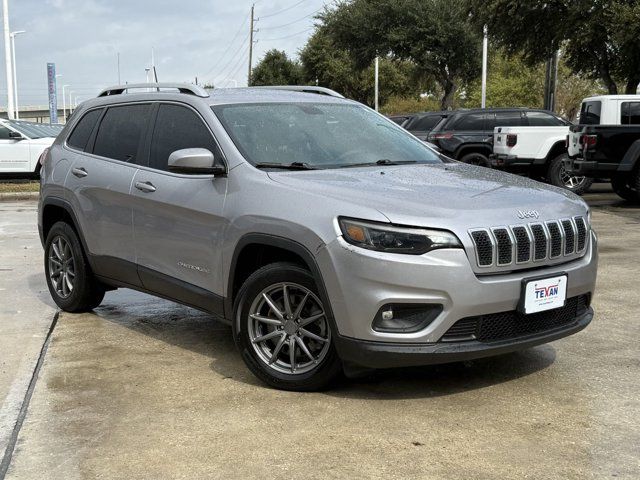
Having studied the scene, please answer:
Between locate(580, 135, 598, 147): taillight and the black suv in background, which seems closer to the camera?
locate(580, 135, 598, 147): taillight

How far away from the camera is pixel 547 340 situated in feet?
14.3

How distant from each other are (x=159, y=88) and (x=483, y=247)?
2.94 meters

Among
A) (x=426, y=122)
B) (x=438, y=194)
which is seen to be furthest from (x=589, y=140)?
(x=438, y=194)

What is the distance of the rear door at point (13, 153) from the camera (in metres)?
20.0

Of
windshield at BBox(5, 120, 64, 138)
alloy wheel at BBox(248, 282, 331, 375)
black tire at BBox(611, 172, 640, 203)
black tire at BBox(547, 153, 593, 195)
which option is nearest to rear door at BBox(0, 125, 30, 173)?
windshield at BBox(5, 120, 64, 138)

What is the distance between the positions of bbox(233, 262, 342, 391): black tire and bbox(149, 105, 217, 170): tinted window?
1075 mm

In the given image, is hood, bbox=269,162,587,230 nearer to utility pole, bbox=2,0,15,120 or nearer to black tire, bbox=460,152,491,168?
black tire, bbox=460,152,491,168

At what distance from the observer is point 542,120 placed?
18.2 m

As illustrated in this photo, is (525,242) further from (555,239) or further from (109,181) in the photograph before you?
(109,181)

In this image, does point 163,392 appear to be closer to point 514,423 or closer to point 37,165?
point 514,423

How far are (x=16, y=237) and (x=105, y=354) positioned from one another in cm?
640

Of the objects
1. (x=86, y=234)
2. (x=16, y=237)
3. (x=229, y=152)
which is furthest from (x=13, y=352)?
(x=16, y=237)

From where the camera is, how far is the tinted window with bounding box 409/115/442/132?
819 inches

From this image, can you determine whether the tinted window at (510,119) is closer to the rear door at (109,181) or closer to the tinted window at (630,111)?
the tinted window at (630,111)
